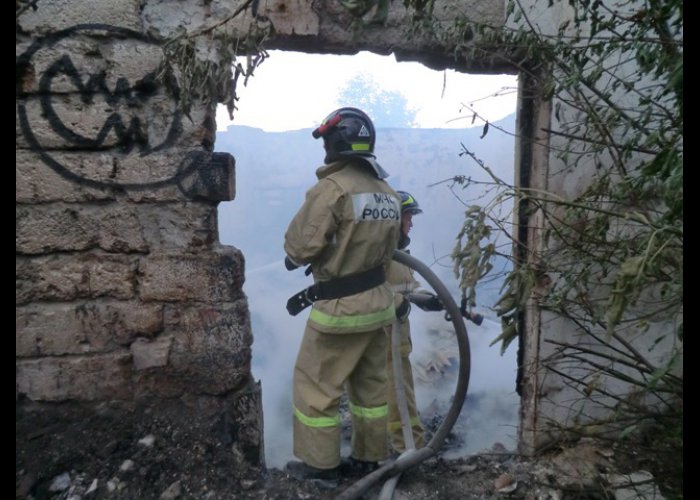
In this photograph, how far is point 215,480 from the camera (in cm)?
240

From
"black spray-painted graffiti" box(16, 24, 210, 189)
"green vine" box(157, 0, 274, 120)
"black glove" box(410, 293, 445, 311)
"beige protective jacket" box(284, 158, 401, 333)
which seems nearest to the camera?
"green vine" box(157, 0, 274, 120)

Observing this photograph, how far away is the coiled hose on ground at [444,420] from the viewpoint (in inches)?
104

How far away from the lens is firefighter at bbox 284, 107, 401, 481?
2.86m

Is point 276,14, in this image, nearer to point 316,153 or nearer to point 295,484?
point 295,484

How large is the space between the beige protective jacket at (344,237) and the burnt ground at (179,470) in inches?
34.4

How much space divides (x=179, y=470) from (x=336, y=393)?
924 millimetres

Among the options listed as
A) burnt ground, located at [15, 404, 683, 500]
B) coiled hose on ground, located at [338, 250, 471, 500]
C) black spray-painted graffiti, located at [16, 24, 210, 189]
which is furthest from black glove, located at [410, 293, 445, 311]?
black spray-painted graffiti, located at [16, 24, 210, 189]

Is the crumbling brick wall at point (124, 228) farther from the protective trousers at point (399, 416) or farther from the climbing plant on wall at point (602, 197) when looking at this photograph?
the protective trousers at point (399, 416)

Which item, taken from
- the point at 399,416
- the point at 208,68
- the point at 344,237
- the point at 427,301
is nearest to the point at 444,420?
the point at 399,416

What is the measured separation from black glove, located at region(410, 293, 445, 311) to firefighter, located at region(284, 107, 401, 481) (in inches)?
20.3

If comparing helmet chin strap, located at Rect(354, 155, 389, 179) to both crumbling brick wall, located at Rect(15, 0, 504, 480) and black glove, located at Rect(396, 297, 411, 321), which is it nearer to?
crumbling brick wall, located at Rect(15, 0, 504, 480)

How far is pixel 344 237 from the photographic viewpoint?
9.39 feet

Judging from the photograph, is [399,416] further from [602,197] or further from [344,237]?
[602,197]

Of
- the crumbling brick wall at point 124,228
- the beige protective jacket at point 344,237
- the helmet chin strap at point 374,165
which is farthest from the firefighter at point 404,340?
the crumbling brick wall at point 124,228
